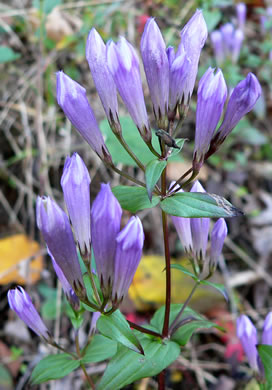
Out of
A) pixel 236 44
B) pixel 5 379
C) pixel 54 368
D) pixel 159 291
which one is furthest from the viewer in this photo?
pixel 236 44

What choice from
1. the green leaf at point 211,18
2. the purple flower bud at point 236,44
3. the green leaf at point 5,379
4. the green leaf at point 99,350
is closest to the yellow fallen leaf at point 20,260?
the green leaf at point 5,379

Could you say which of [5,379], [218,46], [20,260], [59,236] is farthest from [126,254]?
[218,46]

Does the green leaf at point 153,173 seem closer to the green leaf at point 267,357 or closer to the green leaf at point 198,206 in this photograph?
the green leaf at point 198,206

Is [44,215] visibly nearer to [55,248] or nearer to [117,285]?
[55,248]

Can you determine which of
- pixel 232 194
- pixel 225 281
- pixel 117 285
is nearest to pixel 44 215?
pixel 117 285

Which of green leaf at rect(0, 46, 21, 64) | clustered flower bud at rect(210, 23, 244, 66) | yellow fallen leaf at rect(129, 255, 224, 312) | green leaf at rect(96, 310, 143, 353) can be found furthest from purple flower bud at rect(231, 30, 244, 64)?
green leaf at rect(96, 310, 143, 353)

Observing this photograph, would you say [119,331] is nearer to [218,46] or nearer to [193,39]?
[193,39]
